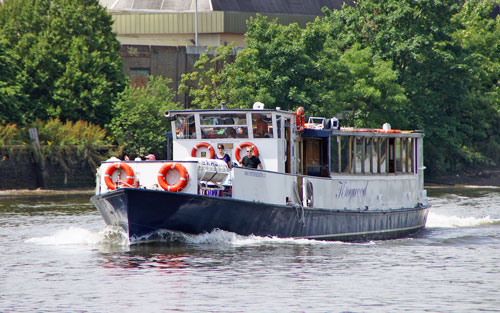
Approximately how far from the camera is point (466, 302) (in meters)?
18.1

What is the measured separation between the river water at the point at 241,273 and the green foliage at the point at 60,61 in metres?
26.3

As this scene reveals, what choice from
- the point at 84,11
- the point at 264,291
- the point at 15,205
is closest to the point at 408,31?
the point at 84,11

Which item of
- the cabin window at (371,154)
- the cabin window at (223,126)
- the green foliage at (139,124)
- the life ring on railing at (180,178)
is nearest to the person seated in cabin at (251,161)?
the cabin window at (223,126)

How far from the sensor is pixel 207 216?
965 inches

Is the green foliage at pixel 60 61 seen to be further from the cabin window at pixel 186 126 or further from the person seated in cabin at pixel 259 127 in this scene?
the person seated in cabin at pixel 259 127

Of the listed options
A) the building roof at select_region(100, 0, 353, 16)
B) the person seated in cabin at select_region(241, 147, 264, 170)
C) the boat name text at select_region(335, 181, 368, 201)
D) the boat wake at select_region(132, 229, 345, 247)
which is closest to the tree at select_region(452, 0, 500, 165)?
the building roof at select_region(100, 0, 353, 16)

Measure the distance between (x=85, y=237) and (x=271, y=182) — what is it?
18.7ft

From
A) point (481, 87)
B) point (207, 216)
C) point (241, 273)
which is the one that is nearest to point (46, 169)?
point (207, 216)

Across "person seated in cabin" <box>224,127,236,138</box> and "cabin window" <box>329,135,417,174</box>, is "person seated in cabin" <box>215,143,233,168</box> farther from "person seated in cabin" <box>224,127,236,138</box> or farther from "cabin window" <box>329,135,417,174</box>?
"cabin window" <box>329,135,417,174</box>

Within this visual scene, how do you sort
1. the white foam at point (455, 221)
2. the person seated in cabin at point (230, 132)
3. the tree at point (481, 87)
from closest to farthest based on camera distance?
the person seated in cabin at point (230, 132) < the white foam at point (455, 221) < the tree at point (481, 87)

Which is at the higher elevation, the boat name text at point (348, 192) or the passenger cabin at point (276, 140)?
the passenger cabin at point (276, 140)

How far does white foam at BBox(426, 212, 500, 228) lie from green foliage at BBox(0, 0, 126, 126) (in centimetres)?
2542

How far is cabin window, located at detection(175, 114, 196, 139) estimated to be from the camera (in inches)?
1093

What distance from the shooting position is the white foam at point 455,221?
35.4 m
